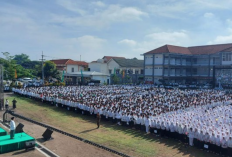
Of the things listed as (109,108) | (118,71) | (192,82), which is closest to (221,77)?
(192,82)

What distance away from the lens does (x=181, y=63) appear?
43.4 m

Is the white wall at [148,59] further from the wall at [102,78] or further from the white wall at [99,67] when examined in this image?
the white wall at [99,67]

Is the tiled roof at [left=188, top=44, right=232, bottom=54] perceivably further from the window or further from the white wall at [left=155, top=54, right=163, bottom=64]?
the white wall at [left=155, top=54, right=163, bottom=64]

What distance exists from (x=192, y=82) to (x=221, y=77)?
27.2 ft

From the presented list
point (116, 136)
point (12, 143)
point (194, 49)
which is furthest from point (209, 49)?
point (12, 143)

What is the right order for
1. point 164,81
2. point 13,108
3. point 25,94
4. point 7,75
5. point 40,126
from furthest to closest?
point 164,81
point 7,75
point 25,94
point 13,108
point 40,126

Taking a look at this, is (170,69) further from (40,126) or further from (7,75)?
(40,126)

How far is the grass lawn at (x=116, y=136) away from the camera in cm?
965

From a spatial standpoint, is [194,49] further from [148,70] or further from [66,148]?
[66,148]

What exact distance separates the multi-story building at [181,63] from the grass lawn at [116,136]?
27892 millimetres

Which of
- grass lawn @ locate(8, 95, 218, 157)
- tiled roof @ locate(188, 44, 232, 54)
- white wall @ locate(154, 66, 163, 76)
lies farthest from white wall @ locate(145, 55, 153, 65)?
grass lawn @ locate(8, 95, 218, 157)

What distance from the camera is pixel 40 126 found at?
13383 millimetres

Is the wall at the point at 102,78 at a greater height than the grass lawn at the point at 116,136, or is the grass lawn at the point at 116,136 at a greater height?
the wall at the point at 102,78

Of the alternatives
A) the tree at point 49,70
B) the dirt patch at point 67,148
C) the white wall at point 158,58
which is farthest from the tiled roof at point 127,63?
the dirt patch at point 67,148
